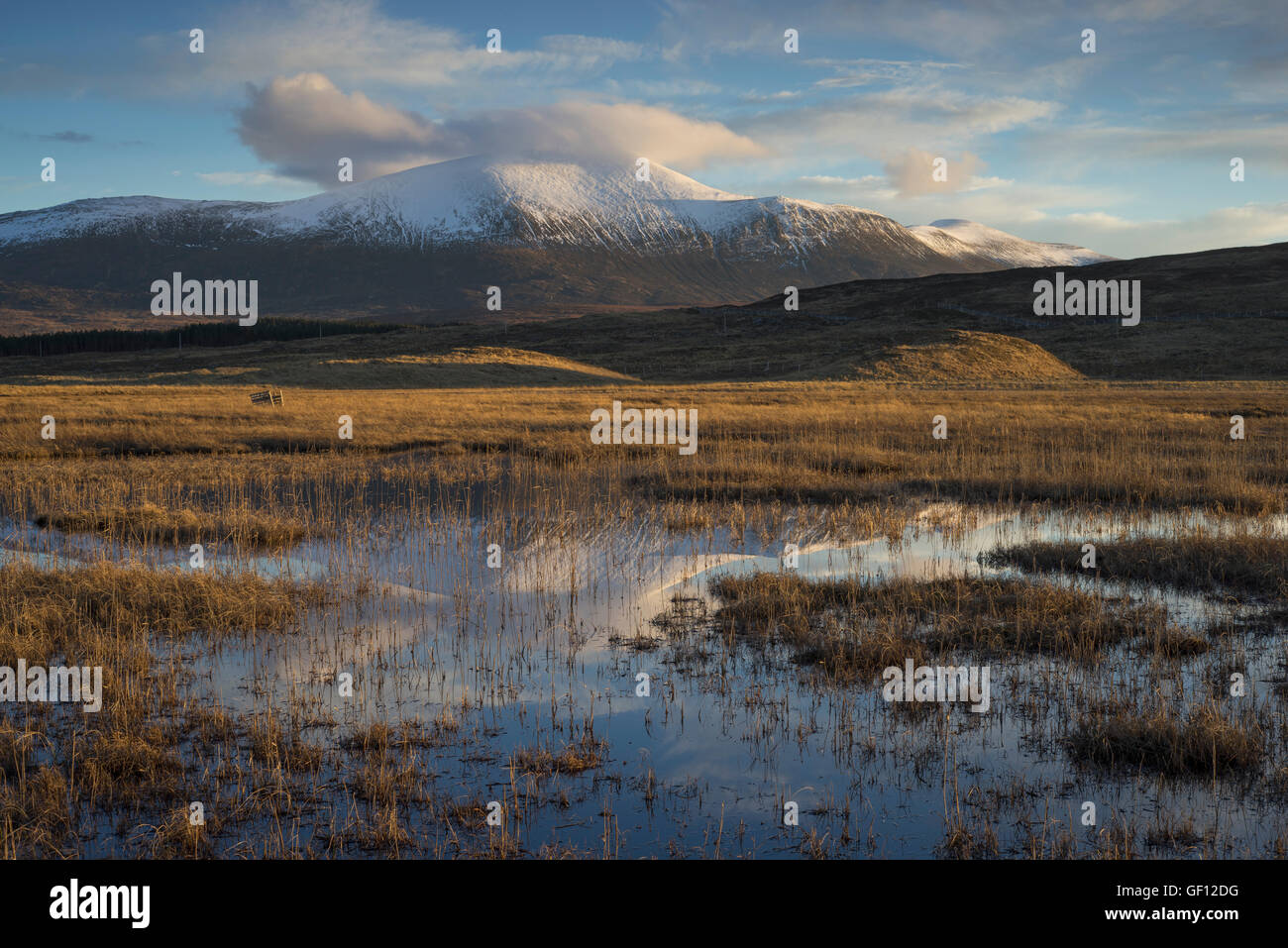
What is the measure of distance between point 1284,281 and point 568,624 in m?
120

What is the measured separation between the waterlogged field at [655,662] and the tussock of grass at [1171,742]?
0.09 feet

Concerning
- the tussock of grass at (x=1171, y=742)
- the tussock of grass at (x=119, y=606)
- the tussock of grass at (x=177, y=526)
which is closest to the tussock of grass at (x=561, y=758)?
the tussock of grass at (x=1171, y=742)

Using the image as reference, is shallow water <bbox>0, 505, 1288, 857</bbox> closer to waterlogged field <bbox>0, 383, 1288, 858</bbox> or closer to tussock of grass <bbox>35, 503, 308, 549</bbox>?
waterlogged field <bbox>0, 383, 1288, 858</bbox>

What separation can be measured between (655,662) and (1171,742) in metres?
4.37

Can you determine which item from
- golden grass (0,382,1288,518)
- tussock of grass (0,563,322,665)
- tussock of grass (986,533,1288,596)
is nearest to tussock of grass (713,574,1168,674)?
tussock of grass (986,533,1288,596)

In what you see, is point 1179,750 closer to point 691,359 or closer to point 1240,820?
point 1240,820

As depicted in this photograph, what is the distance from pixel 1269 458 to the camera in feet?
72.2

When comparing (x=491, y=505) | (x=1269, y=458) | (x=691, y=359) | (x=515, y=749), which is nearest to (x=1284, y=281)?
(x=691, y=359)

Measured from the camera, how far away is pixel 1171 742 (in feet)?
21.5

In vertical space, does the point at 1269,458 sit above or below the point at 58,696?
above

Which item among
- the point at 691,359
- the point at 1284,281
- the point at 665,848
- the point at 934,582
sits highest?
the point at 1284,281

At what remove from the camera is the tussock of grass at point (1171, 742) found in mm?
6426

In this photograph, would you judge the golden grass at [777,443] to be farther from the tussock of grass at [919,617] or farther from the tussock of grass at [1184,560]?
the tussock of grass at [919,617]

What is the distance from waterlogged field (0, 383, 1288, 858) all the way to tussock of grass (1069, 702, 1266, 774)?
1.0 inches
